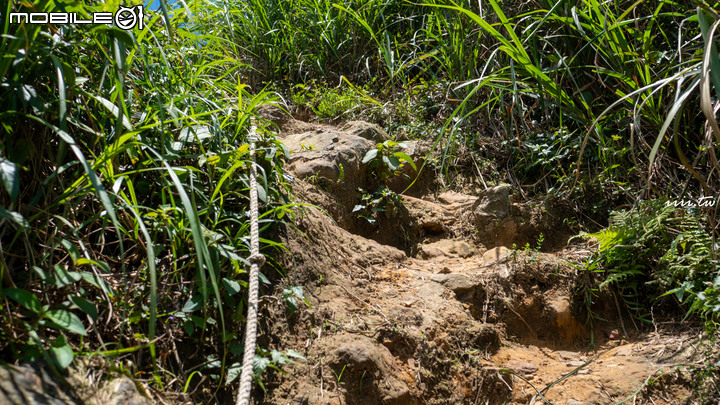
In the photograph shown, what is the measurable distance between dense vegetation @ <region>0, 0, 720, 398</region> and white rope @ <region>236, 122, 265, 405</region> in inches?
3.5

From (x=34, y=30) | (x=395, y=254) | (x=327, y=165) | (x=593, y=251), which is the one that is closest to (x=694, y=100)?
(x=593, y=251)

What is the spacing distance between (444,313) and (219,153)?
3.74ft

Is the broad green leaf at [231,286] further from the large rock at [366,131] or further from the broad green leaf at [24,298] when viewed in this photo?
the large rock at [366,131]

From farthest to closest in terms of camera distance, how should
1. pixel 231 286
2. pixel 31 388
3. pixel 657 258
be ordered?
pixel 657 258 → pixel 231 286 → pixel 31 388

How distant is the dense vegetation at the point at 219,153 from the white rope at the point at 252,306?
89 millimetres

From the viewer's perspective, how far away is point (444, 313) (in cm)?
223

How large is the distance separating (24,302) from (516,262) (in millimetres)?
1993

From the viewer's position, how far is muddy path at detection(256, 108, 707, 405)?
1.88m

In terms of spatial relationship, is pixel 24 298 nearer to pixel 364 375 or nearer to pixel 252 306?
pixel 252 306

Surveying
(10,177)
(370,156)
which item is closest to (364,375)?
(10,177)

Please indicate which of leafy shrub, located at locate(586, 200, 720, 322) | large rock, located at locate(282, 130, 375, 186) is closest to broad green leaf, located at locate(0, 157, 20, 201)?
large rock, located at locate(282, 130, 375, 186)

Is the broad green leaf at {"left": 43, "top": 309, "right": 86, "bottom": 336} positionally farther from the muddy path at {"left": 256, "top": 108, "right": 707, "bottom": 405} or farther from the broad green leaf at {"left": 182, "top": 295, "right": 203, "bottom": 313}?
the muddy path at {"left": 256, "top": 108, "right": 707, "bottom": 405}

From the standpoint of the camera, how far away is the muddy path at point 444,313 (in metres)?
1.88

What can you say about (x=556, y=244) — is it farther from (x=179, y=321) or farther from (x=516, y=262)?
(x=179, y=321)
